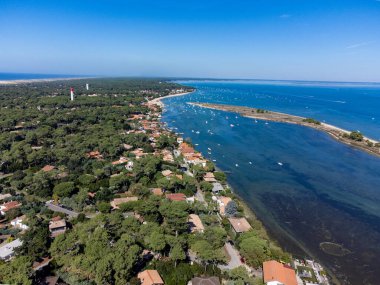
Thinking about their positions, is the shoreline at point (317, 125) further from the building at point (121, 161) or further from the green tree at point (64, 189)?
the green tree at point (64, 189)

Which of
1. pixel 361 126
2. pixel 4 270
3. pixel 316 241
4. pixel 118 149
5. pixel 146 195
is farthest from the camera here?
pixel 361 126

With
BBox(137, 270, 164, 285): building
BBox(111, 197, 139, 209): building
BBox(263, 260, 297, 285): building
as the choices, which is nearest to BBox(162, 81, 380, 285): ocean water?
BBox(263, 260, 297, 285): building

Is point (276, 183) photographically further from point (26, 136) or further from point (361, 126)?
point (361, 126)

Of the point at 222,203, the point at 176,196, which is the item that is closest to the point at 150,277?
the point at 176,196

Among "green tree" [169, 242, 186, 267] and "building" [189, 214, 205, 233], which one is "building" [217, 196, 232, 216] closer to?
"building" [189, 214, 205, 233]

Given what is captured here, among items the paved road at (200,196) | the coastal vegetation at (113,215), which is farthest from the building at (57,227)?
the paved road at (200,196)

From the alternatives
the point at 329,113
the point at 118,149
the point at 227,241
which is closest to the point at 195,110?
the point at 329,113
